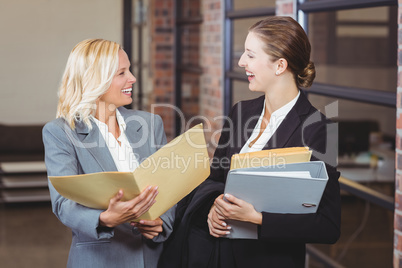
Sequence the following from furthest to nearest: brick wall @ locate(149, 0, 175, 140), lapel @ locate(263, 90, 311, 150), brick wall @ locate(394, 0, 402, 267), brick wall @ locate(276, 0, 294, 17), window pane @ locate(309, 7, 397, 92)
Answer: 1. window pane @ locate(309, 7, 397, 92)
2. brick wall @ locate(149, 0, 175, 140)
3. brick wall @ locate(276, 0, 294, 17)
4. brick wall @ locate(394, 0, 402, 267)
5. lapel @ locate(263, 90, 311, 150)

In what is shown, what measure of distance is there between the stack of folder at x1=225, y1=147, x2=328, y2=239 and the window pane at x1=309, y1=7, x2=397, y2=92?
6367 millimetres

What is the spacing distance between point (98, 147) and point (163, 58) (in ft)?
14.0

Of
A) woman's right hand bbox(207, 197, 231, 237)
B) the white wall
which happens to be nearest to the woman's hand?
woman's right hand bbox(207, 197, 231, 237)

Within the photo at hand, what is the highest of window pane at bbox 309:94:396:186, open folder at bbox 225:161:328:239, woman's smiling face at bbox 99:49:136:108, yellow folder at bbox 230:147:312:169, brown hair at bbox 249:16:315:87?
brown hair at bbox 249:16:315:87

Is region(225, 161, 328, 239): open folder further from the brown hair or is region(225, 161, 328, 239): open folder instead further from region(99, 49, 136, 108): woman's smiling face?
region(99, 49, 136, 108): woman's smiling face

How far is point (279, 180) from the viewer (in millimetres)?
1501

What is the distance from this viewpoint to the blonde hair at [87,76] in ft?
5.73

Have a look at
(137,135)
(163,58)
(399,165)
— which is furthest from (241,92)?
(137,135)

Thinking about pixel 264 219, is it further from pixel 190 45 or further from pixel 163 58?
pixel 163 58

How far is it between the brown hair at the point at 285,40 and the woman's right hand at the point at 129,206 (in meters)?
0.58

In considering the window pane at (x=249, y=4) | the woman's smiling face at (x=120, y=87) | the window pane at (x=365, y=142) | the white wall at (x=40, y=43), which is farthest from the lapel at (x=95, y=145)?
the white wall at (x=40, y=43)

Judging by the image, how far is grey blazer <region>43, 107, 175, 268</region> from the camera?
1688mm

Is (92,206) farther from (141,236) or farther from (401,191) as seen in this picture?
(401,191)

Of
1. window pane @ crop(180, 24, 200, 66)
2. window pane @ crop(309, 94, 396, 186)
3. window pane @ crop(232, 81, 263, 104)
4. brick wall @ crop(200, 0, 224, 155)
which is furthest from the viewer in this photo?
window pane @ crop(232, 81, 263, 104)
